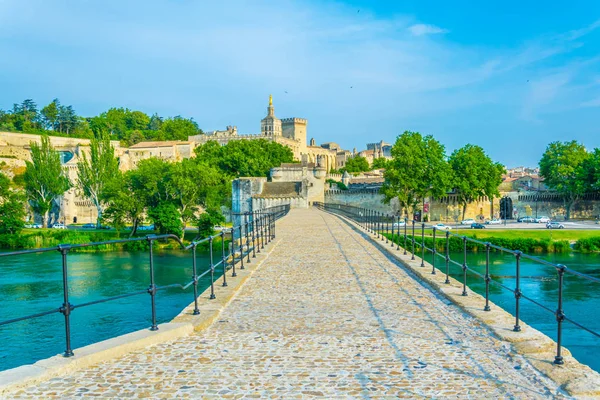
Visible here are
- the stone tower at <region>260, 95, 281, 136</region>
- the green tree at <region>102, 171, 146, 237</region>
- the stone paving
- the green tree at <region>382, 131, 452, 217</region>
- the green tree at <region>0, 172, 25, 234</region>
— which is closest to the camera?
the stone paving

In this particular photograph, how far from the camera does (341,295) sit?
8.27 meters

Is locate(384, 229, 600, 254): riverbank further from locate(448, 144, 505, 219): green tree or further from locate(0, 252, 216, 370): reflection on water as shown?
locate(0, 252, 216, 370): reflection on water

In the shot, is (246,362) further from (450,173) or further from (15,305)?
(450,173)

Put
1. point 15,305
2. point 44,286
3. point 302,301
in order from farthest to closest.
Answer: point 44,286 → point 15,305 → point 302,301

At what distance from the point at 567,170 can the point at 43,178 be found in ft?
197

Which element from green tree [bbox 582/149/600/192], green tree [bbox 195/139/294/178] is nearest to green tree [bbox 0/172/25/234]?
green tree [bbox 195/139/294/178]

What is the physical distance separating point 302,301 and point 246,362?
2990mm

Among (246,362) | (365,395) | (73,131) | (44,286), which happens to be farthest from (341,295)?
(73,131)

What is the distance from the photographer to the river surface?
16.5m

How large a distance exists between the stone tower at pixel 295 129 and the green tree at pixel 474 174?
5841 centimetres

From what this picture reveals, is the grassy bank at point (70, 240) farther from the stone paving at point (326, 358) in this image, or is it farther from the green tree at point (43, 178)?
the stone paving at point (326, 358)

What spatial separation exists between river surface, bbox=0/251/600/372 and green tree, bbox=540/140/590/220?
2632 cm

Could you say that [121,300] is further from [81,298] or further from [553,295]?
[553,295]

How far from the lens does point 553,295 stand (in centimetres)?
2248
